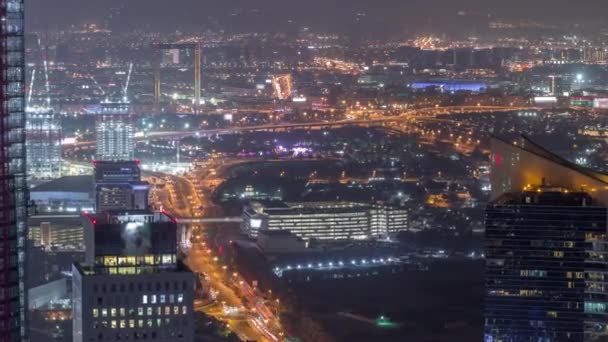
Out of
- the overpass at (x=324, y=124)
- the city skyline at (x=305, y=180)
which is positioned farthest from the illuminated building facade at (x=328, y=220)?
the overpass at (x=324, y=124)

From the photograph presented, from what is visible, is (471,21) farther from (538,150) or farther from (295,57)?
(538,150)

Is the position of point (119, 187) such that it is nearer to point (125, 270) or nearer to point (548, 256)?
point (548, 256)

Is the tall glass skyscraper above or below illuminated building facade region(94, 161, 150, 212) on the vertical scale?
above

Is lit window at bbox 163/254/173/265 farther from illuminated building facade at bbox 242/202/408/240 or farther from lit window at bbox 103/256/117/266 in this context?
illuminated building facade at bbox 242/202/408/240

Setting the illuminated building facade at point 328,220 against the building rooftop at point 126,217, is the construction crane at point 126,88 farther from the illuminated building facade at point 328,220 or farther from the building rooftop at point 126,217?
the building rooftop at point 126,217

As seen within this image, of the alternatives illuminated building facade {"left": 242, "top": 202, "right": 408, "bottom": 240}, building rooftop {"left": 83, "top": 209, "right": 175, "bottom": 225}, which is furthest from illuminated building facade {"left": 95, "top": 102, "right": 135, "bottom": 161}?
building rooftop {"left": 83, "top": 209, "right": 175, "bottom": 225}

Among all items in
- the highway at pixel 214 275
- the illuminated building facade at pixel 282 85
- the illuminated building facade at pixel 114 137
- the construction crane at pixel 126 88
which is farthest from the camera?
the illuminated building facade at pixel 282 85

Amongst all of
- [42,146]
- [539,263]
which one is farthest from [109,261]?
[42,146]
